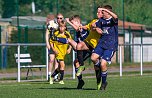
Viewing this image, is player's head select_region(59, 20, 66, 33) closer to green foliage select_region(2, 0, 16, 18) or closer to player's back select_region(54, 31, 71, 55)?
player's back select_region(54, 31, 71, 55)

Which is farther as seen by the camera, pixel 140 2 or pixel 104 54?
pixel 140 2

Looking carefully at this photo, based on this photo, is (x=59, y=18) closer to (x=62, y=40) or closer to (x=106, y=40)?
(x=62, y=40)

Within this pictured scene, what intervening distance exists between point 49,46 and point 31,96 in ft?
23.9

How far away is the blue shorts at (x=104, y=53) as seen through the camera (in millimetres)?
16031

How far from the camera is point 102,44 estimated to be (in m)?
16.2

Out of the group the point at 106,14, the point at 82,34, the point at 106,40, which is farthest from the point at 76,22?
the point at 106,40

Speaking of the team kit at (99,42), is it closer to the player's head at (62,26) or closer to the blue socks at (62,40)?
the player's head at (62,26)

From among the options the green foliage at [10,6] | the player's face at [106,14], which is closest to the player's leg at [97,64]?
the player's face at [106,14]

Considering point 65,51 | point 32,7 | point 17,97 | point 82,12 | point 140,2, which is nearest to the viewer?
point 17,97

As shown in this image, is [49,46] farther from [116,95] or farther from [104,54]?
[116,95]

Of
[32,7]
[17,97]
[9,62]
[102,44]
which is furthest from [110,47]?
[32,7]

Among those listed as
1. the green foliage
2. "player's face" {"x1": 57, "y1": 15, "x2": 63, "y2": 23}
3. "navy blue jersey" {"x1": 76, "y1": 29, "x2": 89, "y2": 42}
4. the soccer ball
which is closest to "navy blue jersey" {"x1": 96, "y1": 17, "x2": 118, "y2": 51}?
"navy blue jersey" {"x1": 76, "y1": 29, "x2": 89, "y2": 42}

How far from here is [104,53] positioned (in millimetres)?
16125

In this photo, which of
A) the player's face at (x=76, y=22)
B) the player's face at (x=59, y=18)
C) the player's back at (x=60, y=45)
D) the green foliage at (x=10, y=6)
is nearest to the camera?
the player's face at (x=76, y=22)
